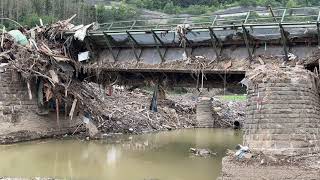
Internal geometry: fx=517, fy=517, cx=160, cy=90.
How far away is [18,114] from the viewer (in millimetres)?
22562

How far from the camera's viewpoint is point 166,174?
1594cm

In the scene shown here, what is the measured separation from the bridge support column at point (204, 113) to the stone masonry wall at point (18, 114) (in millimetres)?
12328

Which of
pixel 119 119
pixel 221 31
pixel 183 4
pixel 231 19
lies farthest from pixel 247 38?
pixel 183 4

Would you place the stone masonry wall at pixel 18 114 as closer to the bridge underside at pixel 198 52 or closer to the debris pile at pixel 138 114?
the bridge underside at pixel 198 52

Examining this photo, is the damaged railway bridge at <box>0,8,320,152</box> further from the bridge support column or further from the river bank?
the bridge support column

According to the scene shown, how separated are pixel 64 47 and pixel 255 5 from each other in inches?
2452

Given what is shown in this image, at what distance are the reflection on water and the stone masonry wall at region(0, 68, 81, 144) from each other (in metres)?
0.67

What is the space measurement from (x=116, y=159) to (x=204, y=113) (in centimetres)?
1600

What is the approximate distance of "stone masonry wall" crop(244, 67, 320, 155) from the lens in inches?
556

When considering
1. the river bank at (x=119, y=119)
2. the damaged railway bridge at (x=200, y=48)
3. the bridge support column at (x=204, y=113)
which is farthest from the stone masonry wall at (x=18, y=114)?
the bridge support column at (x=204, y=113)

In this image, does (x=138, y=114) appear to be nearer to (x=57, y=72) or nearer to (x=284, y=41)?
(x=57, y=72)

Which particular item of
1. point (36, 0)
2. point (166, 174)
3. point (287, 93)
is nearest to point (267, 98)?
point (287, 93)

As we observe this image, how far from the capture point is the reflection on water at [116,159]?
52.0 ft

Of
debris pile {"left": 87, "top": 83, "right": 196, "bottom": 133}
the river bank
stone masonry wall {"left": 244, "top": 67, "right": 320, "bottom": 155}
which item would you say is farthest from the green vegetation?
stone masonry wall {"left": 244, "top": 67, "right": 320, "bottom": 155}
